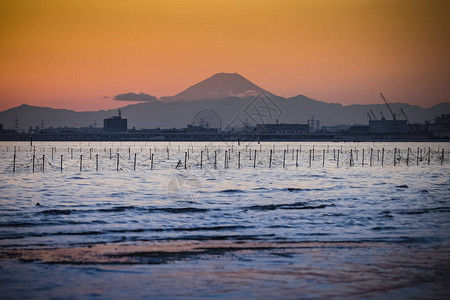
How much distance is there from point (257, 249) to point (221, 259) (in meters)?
1.97

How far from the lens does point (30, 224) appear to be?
23125 mm

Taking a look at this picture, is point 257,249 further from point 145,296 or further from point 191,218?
point 191,218

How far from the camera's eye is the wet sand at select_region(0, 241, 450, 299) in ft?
40.9

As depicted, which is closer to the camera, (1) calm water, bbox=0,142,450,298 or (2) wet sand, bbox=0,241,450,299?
(2) wet sand, bbox=0,241,450,299

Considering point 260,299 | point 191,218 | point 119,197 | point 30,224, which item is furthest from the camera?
point 119,197

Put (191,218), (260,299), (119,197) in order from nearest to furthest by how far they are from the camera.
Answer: (260,299) → (191,218) → (119,197)

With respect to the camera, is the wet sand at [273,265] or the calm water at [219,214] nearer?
the wet sand at [273,265]

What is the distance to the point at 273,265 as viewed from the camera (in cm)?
1484

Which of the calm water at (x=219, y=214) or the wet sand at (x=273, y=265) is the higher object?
the wet sand at (x=273, y=265)

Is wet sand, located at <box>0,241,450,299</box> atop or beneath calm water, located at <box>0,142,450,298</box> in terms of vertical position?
atop

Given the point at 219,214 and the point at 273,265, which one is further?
the point at 219,214

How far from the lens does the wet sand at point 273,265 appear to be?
12.5m

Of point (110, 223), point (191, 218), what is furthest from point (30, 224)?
point (191, 218)

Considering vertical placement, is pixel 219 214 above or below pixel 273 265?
below
